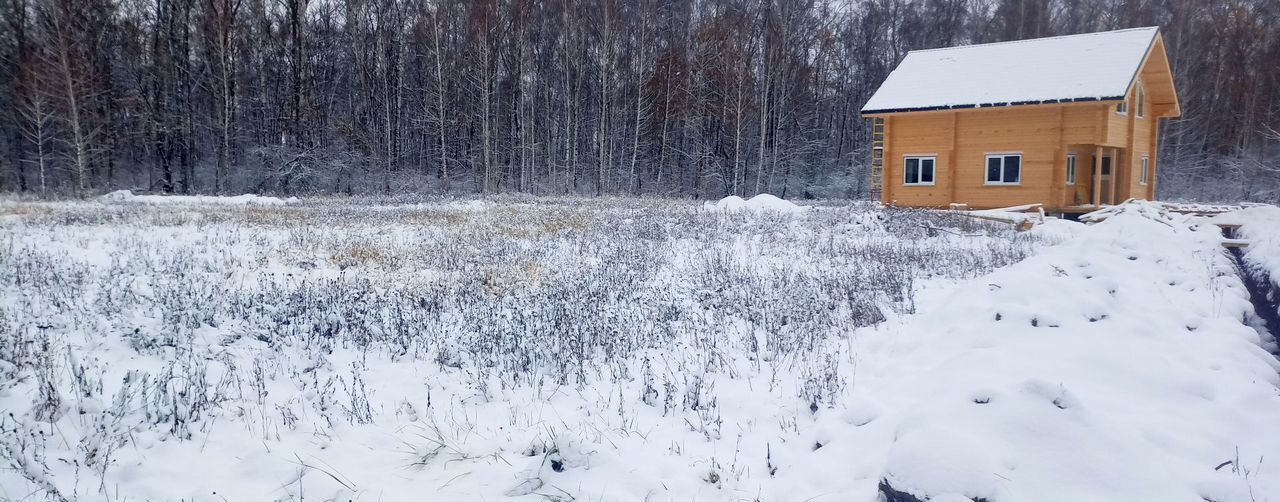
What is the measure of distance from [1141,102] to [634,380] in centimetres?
2811

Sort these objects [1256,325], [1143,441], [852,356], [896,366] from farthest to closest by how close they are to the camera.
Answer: [1256,325]
[852,356]
[896,366]
[1143,441]

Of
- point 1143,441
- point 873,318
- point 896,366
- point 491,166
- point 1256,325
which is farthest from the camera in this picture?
point 491,166

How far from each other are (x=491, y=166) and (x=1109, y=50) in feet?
93.5

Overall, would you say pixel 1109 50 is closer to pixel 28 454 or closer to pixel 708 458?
pixel 708 458

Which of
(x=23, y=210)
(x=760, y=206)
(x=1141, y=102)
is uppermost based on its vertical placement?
(x=1141, y=102)

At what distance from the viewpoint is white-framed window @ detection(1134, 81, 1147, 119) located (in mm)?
24850

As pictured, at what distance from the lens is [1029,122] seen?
74.8 feet

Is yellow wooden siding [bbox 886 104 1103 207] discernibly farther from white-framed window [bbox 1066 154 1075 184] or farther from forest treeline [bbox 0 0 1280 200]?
forest treeline [bbox 0 0 1280 200]

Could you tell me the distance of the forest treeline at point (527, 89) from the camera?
3388 centimetres

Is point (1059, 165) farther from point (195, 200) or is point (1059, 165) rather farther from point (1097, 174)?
point (195, 200)

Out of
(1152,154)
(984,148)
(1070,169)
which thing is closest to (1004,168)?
(984,148)

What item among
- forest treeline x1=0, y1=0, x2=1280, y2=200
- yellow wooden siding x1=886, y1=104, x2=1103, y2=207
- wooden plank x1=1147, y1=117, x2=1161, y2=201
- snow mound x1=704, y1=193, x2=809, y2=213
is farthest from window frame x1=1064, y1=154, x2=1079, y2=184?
forest treeline x1=0, y1=0, x2=1280, y2=200

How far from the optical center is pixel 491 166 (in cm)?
3803

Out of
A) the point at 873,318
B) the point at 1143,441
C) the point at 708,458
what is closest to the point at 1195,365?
the point at 1143,441
